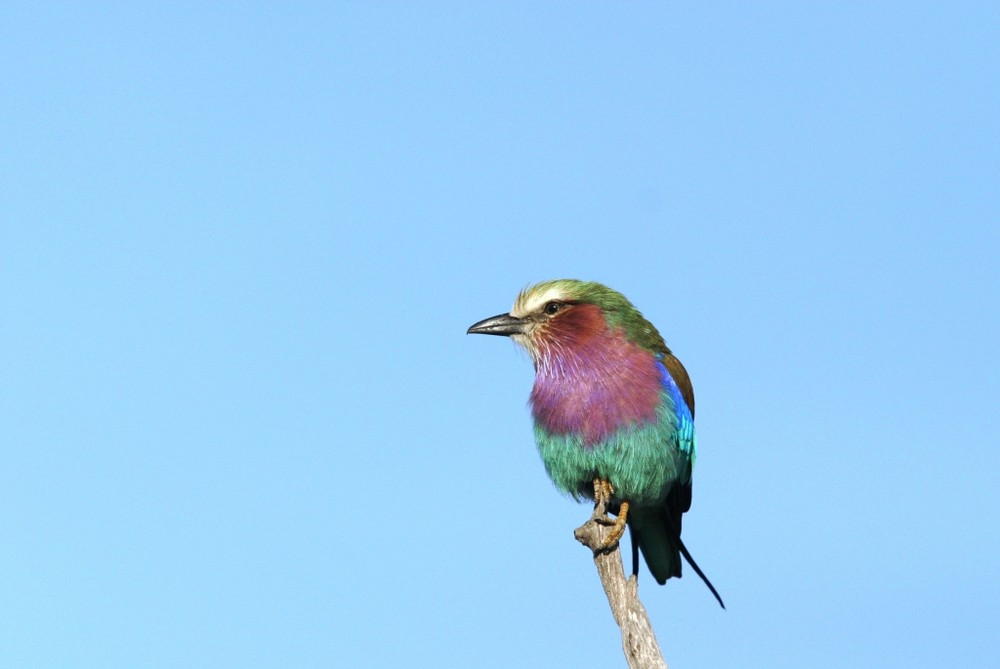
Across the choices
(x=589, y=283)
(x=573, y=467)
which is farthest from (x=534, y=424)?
(x=589, y=283)

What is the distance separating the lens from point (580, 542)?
25.8 feet

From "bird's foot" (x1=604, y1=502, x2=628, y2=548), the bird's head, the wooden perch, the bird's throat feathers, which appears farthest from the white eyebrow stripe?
"bird's foot" (x1=604, y1=502, x2=628, y2=548)

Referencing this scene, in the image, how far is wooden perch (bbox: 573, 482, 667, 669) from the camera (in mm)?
6980

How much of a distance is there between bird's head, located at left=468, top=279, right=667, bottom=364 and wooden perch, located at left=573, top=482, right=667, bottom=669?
1.11m

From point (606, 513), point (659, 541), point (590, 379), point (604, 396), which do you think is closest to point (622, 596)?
point (606, 513)

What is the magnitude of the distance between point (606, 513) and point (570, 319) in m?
1.30

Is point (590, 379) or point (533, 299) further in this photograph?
point (533, 299)

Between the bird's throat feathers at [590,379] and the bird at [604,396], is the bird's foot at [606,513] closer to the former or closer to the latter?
the bird at [604,396]

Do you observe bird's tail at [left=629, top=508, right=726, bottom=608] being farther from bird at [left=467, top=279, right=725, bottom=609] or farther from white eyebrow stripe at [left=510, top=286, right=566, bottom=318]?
white eyebrow stripe at [left=510, top=286, right=566, bottom=318]

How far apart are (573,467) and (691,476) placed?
1063 millimetres

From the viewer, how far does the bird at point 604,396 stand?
27.2 feet

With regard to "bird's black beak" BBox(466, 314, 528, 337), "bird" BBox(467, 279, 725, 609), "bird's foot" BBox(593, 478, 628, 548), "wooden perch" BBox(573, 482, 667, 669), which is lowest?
"wooden perch" BBox(573, 482, 667, 669)

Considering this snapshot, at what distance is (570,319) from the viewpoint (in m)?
8.65

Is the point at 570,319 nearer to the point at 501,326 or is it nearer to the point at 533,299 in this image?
the point at 533,299
